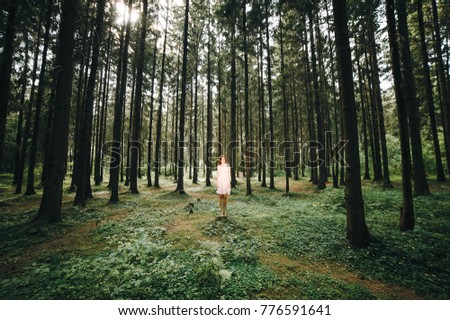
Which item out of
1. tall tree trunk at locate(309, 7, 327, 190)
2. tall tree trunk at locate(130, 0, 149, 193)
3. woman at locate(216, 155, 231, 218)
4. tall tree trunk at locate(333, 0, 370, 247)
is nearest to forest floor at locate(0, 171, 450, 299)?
tall tree trunk at locate(333, 0, 370, 247)

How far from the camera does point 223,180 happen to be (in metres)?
9.10

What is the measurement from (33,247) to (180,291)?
5.52 meters

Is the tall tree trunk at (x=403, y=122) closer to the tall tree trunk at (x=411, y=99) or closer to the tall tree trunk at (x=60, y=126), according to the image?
the tall tree trunk at (x=411, y=99)

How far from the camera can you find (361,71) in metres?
20.2

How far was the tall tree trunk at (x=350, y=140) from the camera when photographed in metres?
6.26

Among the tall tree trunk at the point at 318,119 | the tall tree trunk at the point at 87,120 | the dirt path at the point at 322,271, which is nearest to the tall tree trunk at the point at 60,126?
the tall tree trunk at the point at 87,120

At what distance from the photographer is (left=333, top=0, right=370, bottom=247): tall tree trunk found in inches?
246

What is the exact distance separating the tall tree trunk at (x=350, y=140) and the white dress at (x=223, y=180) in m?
4.35

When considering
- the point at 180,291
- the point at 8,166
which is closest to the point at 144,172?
the point at 8,166

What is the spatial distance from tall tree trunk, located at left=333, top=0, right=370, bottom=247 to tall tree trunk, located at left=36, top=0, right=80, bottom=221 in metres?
9.95

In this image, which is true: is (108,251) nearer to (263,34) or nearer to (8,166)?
(263,34)

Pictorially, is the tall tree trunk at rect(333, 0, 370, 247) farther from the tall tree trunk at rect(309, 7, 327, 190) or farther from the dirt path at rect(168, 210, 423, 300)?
the tall tree trunk at rect(309, 7, 327, 190)

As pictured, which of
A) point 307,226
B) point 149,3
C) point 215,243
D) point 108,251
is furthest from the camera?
point 149,3

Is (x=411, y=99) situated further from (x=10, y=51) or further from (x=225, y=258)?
(x=10, y=51)
